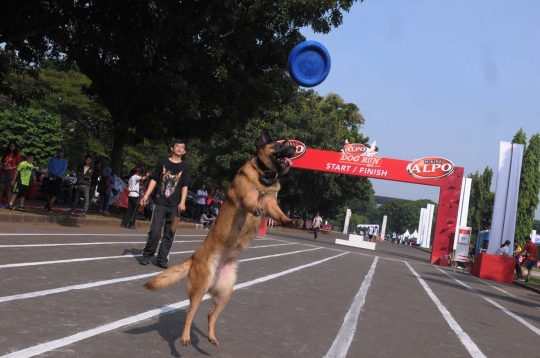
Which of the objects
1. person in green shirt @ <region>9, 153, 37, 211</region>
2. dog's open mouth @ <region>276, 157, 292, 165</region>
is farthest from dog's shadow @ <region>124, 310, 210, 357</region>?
person in green shirt @ <region>9, 153, 37, 211</region>

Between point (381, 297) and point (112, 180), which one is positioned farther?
point (112, 180)

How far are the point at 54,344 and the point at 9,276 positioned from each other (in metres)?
3.15

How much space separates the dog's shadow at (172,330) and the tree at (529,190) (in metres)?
48.9

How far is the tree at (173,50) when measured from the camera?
17122 mm

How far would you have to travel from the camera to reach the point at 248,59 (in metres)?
24.2

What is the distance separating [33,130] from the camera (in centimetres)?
5266

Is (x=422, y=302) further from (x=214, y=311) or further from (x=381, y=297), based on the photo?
(x=214, y=311)

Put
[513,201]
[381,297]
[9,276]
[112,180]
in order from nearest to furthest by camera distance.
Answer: [9,276]
[381,297]
[112,180]
[513,201]

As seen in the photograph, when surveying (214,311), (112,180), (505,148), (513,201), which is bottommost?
(214,311)

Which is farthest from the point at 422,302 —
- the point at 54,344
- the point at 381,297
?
the point at 54,344

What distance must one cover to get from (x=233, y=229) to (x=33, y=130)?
51.3 metres

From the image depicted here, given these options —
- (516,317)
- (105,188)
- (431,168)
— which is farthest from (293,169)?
(516,317)

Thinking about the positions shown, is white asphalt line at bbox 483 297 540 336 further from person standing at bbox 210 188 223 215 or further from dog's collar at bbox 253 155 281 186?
person standing at bbox 210 188 223 215

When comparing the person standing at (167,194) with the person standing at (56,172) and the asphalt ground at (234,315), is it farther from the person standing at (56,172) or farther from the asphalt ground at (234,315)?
the person standing at (56,172)
